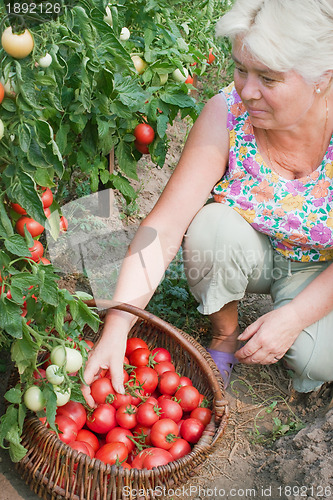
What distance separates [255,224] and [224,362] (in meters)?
0.50

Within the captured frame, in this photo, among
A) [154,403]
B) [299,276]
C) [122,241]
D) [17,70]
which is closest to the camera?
[17,70]

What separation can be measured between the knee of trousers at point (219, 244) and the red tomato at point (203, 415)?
0.39 metres

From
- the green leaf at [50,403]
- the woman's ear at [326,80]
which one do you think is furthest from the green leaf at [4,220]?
the woman's ear at [326,80]

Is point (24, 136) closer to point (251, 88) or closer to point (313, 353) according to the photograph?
point (251, 88)

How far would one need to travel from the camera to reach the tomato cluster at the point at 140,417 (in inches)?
59.3

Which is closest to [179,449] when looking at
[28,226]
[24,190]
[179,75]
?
[28,226]

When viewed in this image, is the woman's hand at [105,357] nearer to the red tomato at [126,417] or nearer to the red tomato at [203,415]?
the red tomato at [126,417]

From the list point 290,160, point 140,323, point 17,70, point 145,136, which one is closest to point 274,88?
point 290,160

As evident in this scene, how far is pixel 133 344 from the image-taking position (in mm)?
1813

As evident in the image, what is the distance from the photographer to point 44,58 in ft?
3.62

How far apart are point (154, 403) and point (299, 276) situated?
0.59m

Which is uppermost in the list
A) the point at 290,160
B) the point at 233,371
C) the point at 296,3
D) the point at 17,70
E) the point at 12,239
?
the point at 17,70

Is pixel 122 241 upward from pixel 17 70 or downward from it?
downward

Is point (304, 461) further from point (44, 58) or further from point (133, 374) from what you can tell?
point (44, 58)
